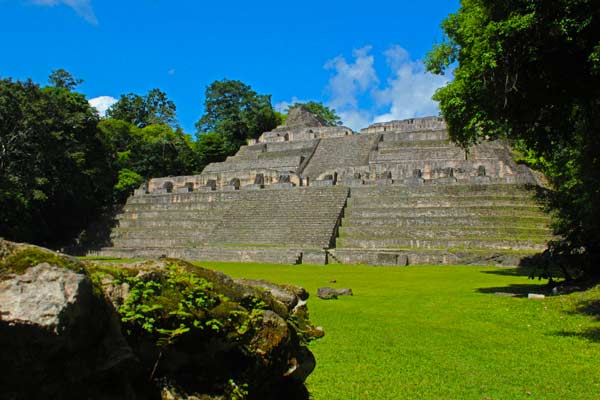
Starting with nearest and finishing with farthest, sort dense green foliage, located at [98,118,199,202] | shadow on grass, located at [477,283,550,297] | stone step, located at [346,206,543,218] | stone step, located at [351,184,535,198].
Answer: shadow on grass, located at [477,283,550,297], stone step, located at [346,206,543,218], stone step, located at [351,184,535,198], dense green foliage, located at [98,118,199,202]

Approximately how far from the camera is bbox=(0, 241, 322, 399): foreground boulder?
7.32 feet

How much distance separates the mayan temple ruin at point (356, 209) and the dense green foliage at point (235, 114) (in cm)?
1599

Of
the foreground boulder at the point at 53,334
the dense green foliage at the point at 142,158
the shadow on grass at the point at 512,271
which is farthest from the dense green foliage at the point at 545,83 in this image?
the dense green foliage at the point at 142,158

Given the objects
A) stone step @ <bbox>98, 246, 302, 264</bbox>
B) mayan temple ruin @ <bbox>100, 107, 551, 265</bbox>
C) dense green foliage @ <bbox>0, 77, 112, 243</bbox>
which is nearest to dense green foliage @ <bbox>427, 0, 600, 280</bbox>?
mayan temple ruin @ <bbox>100, 107, 551, 265</bbox>

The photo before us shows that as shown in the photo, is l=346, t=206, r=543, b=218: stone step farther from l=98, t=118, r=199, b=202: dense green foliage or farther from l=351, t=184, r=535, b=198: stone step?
l=98, t=118, r=199, b=202: dense green foliage

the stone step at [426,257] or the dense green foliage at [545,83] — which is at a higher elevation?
the dense green foliage at [545,83]

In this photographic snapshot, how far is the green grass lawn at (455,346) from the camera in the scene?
16.2 feet

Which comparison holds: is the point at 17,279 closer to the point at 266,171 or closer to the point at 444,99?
the point at 444,99

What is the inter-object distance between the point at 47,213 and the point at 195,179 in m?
10.1

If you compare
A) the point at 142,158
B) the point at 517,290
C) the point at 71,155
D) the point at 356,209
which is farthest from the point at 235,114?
the point at 517,290

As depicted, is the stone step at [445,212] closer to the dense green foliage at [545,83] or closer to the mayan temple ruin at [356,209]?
the mayan temple ruin at [356,209]

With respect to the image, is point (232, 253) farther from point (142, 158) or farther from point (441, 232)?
point (142, 158)

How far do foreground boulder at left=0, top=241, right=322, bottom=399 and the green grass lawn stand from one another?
4.31 ft

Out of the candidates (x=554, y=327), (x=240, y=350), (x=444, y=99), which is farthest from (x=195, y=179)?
(x=240, y=350)
